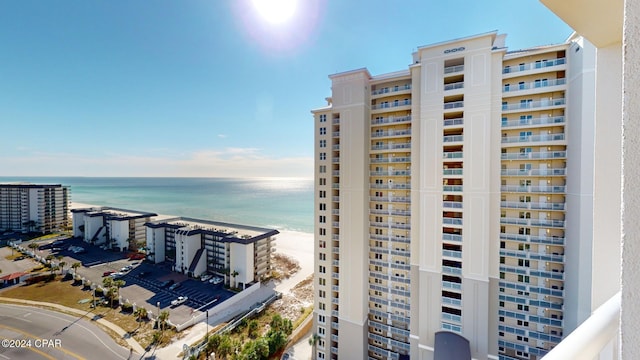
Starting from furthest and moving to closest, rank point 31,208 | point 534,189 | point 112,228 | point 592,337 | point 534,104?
point 31,208, point 112,228, point 534,189, point 534,104, point 592,337

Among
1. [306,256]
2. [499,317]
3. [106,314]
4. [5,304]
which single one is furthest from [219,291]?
[499,317]

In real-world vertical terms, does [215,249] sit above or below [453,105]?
below

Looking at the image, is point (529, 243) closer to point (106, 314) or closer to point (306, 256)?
point (306, 256)

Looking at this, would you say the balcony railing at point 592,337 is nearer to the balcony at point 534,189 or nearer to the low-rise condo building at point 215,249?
the balcony at point 534,189

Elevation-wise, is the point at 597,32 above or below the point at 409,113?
below

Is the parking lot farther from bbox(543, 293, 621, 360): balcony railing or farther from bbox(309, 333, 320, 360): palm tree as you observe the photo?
bbox(543, 293, 621, 360): balcony railing

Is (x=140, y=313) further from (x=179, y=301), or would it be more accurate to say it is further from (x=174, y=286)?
(x=174, y=286)

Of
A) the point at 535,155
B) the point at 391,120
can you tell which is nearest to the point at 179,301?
the point at 391,120
